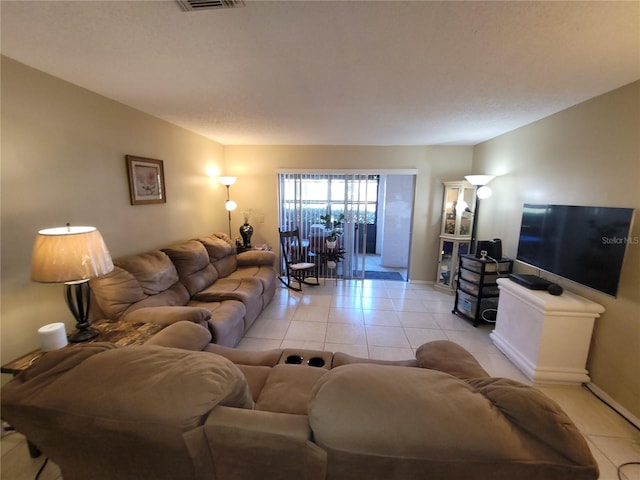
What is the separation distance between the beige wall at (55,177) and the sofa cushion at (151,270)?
0.24 metres

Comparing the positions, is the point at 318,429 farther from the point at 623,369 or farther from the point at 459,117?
the point at 459,117

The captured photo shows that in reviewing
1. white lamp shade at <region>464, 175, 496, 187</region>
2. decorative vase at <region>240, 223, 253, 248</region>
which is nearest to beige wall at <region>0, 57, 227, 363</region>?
decorative vase at <region>240, 223, 253, 248</region>

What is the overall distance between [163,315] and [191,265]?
102 centimetres

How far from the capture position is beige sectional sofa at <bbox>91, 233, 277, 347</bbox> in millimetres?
2068

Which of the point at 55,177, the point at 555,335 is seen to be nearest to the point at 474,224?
the point at 555,335

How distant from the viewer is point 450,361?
163 cm

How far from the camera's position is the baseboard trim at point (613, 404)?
183 centimetres

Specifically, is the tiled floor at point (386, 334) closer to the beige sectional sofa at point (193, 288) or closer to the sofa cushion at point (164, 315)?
the beige sectional sofa at point (193, 288)

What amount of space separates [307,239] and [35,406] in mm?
4102

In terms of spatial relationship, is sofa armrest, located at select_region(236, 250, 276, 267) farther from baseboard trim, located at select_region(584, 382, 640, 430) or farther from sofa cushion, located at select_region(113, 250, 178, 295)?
baseboard trim, located at select_region(584, 382, 640, 430)

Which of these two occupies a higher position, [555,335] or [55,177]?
[55,177]

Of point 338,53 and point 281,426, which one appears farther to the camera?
point 338,53

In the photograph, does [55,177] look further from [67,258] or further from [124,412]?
[124,412]

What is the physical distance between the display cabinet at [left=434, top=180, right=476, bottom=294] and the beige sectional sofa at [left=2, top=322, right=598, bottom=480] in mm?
3568
